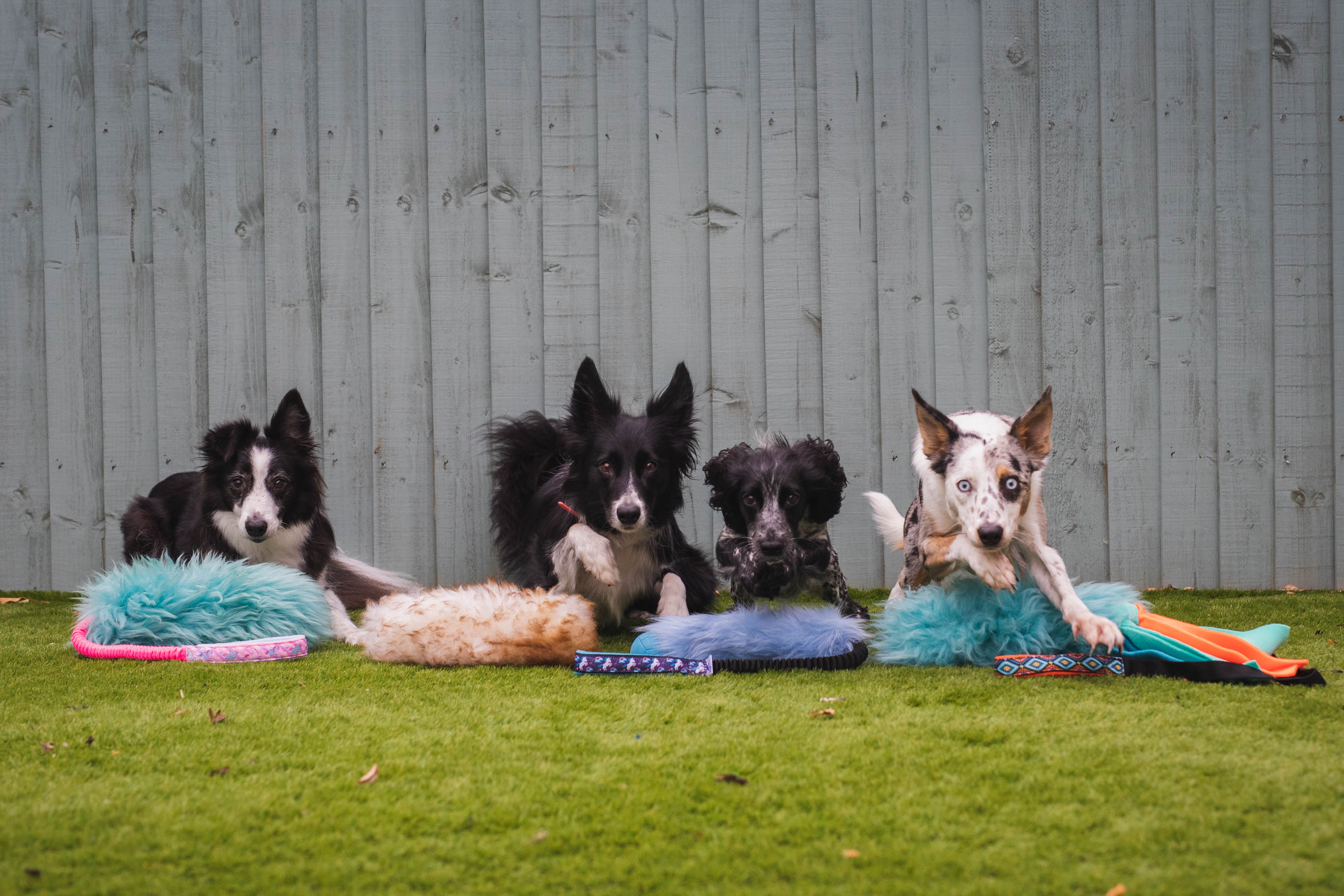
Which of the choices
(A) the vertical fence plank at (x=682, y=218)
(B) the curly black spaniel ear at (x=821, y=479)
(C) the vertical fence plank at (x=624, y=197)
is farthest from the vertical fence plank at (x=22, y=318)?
(B) the curly black spaniel ear at (x=821, y=479)

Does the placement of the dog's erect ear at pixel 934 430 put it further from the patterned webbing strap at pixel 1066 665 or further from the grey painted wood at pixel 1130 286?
the grey painted wood at pixel 1130 286

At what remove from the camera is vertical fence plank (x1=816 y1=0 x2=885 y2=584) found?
3.69m

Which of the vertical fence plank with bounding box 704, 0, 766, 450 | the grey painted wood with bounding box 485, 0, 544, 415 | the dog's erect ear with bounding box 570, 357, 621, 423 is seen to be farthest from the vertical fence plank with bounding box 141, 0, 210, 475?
the vertical fence plank with bounding box 704, 0, 766, 450

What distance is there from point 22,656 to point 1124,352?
4000 millimetres

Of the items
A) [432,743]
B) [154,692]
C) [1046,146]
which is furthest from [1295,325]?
[154,692]

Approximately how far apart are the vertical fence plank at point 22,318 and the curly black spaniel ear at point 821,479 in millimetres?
3216

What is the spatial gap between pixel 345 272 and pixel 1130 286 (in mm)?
3256

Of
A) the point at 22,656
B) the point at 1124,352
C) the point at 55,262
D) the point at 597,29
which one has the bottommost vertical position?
the point at 22,656

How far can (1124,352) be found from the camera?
12.1 feet

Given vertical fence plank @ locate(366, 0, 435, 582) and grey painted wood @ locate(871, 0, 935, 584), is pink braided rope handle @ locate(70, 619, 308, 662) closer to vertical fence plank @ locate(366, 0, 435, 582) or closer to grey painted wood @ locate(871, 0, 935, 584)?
vertical fence plank @ locate(366, 0, 435, 582)

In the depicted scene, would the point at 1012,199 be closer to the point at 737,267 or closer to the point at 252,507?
the point at 737,267

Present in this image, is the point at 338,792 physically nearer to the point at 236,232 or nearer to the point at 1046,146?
the point at 236,232

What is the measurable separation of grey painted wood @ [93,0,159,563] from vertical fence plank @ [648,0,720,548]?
213cm

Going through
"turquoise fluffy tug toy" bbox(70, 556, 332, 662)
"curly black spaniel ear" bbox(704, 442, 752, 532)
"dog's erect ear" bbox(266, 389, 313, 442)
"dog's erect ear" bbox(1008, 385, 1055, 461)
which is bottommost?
"turquoise fluffy tug toy" bbox(70, 556, 332, 662)
